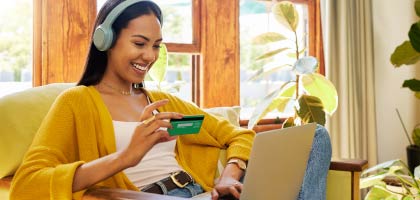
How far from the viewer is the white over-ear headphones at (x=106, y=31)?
1.55m

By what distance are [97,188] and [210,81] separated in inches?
73.3

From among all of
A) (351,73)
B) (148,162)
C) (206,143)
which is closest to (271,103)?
(351,73)

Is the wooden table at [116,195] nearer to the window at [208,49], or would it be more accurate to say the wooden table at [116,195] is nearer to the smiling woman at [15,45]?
the smiling woman at [15,45]

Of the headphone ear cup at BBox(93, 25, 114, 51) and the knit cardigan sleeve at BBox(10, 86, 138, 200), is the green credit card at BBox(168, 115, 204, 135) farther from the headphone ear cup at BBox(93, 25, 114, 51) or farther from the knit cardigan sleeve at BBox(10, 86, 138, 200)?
the headphone ear cup at BBox(93, 25, 114, 51)

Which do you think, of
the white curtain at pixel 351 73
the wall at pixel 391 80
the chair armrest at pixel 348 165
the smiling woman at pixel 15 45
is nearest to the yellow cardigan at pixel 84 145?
the chair armrest at pixel 348 165

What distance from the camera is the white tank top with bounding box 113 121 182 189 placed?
1.61 m

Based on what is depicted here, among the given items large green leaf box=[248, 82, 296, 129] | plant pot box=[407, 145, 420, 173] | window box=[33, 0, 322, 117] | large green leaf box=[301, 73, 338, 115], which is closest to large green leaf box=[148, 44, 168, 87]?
window box=[33, 0, 322, 117]

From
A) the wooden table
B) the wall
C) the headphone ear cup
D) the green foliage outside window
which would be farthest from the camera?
the wall

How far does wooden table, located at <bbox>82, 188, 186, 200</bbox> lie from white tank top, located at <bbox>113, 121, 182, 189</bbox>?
19 cm

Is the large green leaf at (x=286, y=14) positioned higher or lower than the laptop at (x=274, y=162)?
higher

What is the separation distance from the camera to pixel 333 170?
1790 mm

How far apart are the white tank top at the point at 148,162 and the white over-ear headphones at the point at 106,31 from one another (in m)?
0.24

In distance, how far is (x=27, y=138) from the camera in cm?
164

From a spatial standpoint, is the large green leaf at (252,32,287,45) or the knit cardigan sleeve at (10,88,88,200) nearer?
the knit cardigan sleeve at (10,88,88,200)
